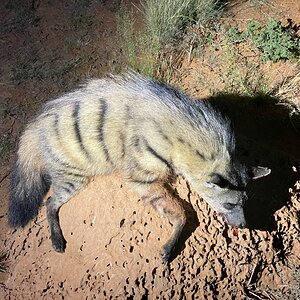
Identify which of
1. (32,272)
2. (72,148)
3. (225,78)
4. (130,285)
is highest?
(225,78)

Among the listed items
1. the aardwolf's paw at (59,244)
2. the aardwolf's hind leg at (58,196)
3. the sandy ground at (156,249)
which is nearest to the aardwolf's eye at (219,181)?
the sandy ground at (156,249)

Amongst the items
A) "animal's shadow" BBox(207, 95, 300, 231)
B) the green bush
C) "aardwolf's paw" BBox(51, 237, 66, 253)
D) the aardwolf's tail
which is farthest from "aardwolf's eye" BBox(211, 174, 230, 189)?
the green bush

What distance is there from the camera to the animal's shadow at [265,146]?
407 cm

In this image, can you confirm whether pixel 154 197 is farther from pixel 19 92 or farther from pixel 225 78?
pixel 19 92

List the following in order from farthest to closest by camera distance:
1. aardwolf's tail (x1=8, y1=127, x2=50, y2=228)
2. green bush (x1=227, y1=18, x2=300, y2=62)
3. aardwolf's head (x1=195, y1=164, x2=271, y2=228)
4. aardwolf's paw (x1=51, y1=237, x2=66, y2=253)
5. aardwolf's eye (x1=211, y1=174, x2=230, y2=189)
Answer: green bush (x1=227, y1=18, x2=300, y2=62)
aardwolf's tail (x1=8, y1=127, x2=50, y2=228)
aardwolf's paw (x1=51, y1=237, x2=66, y2=253)
aardwolf's head (x1=195, y1=164, x2=271, y2=228)
aardwolf's eye (x1=211, y1=174, x2=230, y2=189)

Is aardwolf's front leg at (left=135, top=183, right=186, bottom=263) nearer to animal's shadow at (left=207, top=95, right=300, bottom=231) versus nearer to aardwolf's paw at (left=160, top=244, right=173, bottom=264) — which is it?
aardwolf's paw at (left=160, top=244, right=173, bottom=264)

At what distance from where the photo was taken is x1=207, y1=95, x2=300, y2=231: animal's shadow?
4070 millimetres

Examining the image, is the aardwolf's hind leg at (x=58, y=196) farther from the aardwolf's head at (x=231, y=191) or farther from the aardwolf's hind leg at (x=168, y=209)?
the aardwolf's head at (x=231, y=191)

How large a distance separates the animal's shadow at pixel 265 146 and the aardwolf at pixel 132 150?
0.42 m

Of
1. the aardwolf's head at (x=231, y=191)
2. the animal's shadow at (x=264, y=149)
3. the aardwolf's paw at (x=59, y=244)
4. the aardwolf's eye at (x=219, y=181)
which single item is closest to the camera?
the aardwolf's eye at (x=219, y=181)

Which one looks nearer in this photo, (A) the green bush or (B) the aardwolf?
(B) the aardwolf

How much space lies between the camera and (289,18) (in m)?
5.49

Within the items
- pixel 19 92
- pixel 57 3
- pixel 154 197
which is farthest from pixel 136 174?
pixel 57 3

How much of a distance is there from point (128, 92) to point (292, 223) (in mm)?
1852
